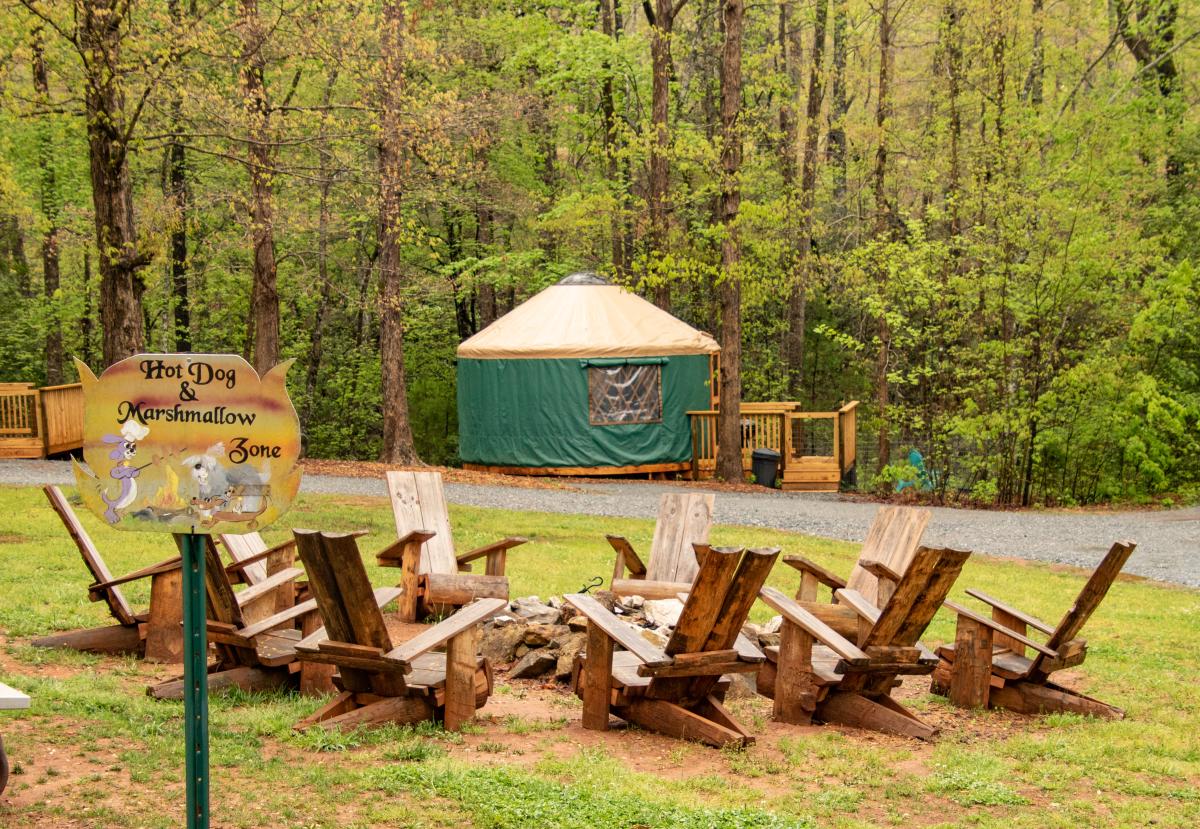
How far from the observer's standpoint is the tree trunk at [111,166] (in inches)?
356

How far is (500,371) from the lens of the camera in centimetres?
1844

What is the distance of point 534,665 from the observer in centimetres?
584

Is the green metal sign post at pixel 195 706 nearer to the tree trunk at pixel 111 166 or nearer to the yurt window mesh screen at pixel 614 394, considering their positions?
the tree trunk at pixel 111 166

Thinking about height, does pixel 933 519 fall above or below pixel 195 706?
below

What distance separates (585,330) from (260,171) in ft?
21.7

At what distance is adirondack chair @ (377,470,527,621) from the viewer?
22.4 ft

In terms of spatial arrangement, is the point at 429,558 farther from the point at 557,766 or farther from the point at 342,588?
the point at 557,766

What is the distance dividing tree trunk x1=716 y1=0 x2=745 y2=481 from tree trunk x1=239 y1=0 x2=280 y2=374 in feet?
20.3

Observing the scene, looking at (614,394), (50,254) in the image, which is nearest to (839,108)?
(614,394)

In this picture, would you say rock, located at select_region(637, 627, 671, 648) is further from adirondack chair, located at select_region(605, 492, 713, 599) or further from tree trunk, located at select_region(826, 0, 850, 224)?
tree trunk, located at select_region(826, 0, 850, 224)

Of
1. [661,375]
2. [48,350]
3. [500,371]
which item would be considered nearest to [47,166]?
[48,350]

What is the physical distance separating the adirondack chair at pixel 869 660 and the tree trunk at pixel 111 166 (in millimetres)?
6270

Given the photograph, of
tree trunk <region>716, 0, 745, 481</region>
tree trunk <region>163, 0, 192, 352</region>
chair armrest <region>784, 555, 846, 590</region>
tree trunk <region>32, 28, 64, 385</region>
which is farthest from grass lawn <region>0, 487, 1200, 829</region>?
tree trunk <region>32, 28, 64, 385</region>

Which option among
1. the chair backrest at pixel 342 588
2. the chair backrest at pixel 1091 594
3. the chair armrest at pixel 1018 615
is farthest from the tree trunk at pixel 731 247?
the chair backrest at pixel 342 588
